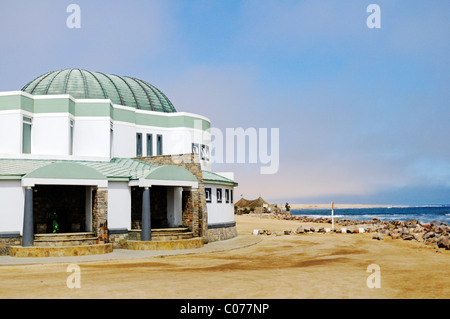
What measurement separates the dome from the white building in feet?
0.31

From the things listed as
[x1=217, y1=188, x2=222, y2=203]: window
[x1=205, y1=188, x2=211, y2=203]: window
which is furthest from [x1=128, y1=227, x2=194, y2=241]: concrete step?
[x1=217, y1=188, x2=222, y2=203]: window

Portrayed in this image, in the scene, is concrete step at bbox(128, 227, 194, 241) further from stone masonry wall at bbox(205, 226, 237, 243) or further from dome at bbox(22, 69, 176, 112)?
dome at bbox(22, 69, 176, 112)

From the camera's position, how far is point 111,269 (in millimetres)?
17109

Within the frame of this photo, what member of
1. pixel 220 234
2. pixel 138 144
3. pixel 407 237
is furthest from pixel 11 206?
pixel 407 237

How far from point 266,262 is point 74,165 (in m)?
11.3

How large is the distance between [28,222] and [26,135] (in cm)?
900

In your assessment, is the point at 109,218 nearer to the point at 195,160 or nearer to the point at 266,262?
A: the point at 195,160

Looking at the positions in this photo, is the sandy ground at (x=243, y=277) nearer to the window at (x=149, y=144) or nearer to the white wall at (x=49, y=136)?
the white wall at (x=49, y=136)

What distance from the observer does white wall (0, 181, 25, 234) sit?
23.1 m

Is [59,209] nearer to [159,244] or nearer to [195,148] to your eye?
[159,244]

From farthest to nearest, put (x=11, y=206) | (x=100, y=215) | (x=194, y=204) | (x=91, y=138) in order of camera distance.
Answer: (x=91, y=138), (x=194, y=204), (x=100, y=215), (x=11, y=206)

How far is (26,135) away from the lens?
29.3 m
